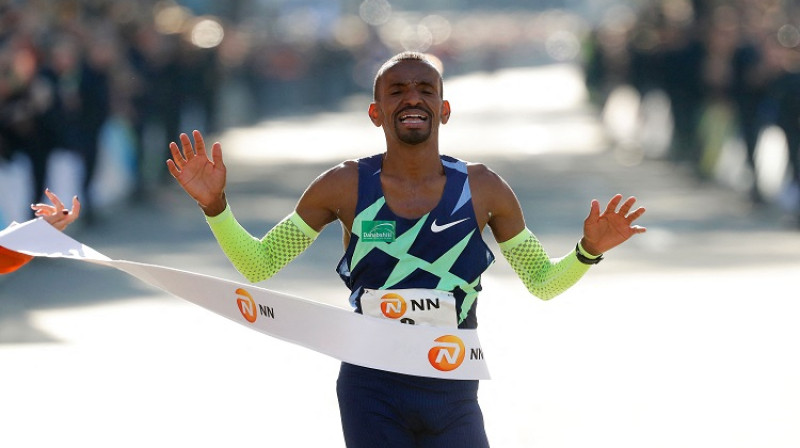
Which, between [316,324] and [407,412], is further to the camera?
[316,324]

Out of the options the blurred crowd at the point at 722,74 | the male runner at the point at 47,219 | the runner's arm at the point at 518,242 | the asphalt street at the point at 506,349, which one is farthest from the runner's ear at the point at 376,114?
the blurred crowd at the point at 722,74

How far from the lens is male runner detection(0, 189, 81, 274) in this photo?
632cm

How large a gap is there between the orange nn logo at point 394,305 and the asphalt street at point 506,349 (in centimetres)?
296

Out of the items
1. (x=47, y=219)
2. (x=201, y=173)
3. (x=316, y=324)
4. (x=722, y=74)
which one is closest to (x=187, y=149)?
(x=201, y=173)

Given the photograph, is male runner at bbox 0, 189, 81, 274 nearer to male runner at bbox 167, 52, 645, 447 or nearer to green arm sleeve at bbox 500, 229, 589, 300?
male runner at bbox 167, 52, 645, 447

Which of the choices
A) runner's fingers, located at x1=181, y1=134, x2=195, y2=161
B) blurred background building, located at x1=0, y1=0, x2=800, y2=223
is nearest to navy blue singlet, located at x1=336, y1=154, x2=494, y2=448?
runner's fingers, located at x1=181, y1=134, x2=195, y2=161

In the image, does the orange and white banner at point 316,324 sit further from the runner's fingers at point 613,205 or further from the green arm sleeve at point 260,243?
the runner's fingers at point 613,205

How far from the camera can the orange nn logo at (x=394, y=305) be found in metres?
5.55

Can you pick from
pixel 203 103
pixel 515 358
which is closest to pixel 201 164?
pixel 515 358

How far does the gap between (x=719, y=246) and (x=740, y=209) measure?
3.86 metres

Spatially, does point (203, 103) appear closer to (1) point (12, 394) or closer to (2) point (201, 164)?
(1) point (12, 394)

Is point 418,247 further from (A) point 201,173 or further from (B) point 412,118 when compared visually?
(A) point 201,173

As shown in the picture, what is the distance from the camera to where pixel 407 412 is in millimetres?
5461

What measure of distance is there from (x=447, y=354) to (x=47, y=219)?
1.60 meters
